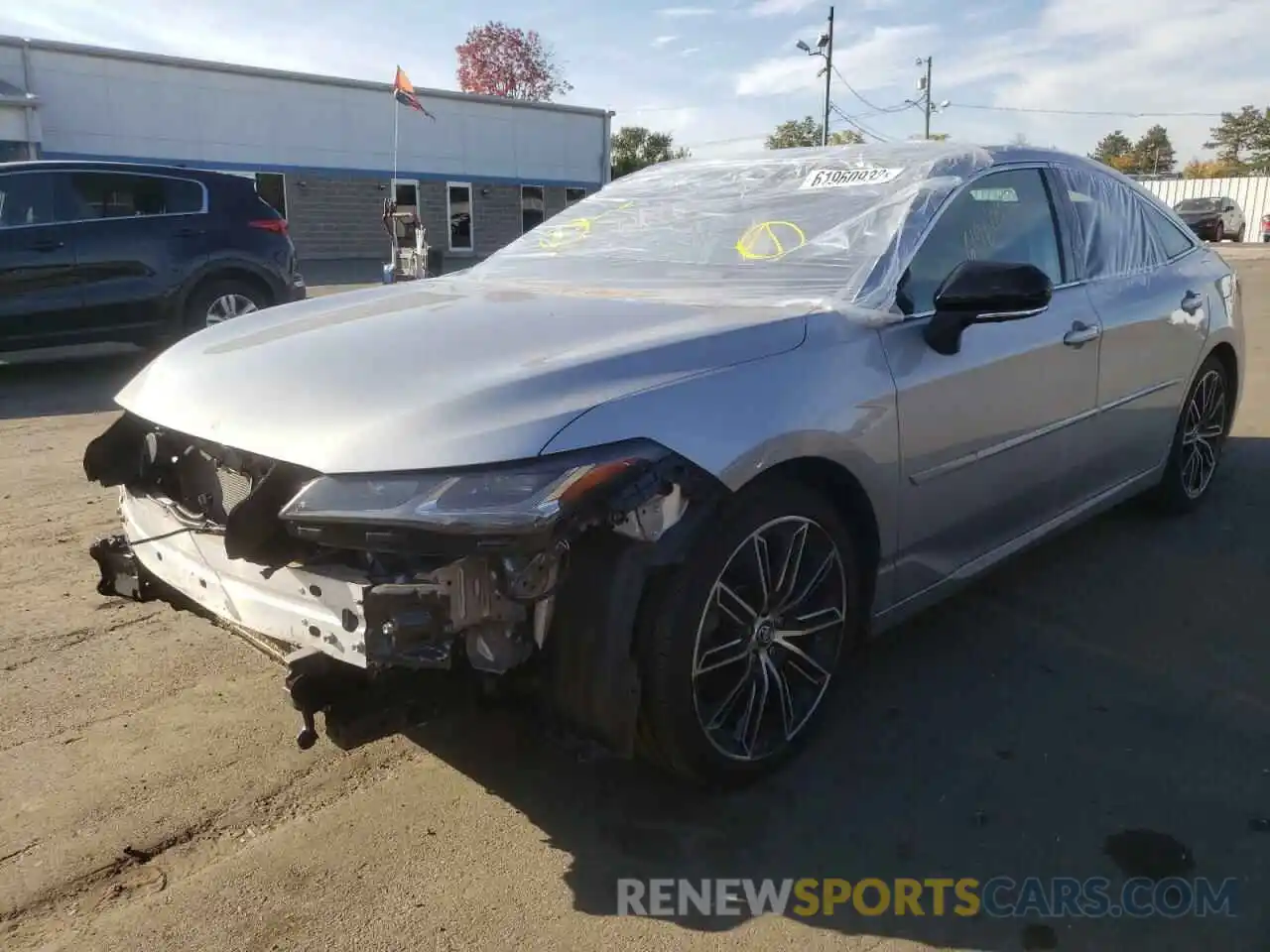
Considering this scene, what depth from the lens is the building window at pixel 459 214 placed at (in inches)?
1130

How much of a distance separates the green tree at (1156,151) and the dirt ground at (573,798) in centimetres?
10280

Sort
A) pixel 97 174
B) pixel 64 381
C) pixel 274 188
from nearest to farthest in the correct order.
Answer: pixel 97 174 → pixel 64 381 → pixel 274 188

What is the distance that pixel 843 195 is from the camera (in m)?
3.50

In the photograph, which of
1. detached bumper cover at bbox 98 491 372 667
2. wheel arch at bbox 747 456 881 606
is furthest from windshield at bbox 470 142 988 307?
detached bumper cover at bbox 98 491 372 667

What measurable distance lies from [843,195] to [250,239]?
23.9 ft

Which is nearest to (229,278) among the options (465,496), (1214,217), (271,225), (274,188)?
(271,225)

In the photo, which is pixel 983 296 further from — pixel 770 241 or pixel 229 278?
pixel 229 278

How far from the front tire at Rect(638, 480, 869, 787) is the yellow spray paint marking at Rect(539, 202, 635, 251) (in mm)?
1818

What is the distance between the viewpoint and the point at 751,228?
361cm

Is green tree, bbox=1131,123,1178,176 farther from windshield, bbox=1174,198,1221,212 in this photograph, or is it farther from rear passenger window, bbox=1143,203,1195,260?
rear passenger window, bbox=1143,203,1195,260

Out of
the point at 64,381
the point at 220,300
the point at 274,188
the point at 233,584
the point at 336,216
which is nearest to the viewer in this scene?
the point at 233,584

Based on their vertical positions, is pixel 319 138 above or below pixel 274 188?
above

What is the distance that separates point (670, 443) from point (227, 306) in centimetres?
804

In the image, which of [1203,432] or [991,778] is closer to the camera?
[991,778]
